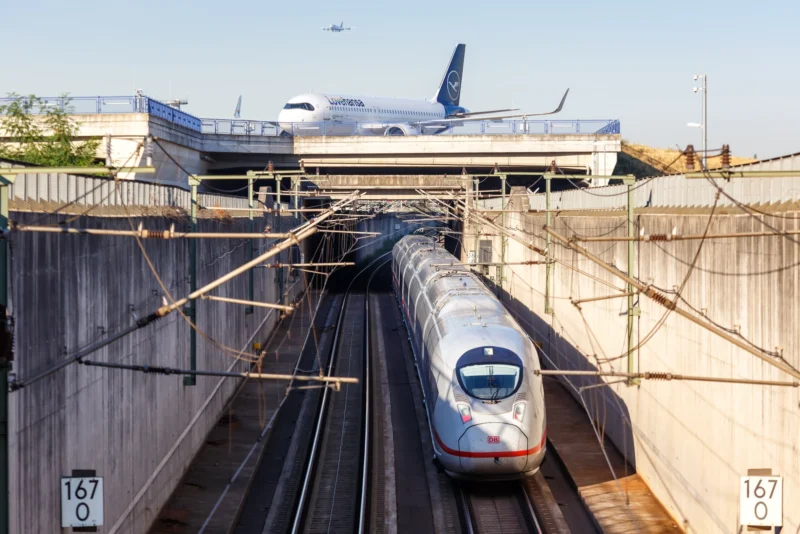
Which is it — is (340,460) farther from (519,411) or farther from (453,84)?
(453,84)

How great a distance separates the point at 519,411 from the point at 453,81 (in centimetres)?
7259

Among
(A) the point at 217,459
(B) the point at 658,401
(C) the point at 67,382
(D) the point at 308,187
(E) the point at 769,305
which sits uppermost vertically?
(D) the point at 308,187

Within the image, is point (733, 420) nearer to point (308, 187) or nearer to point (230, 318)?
point (230, 318)

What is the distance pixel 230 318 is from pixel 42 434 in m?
14.9

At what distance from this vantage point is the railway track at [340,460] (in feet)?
58.1

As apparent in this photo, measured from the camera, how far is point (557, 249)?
2858 centimetres

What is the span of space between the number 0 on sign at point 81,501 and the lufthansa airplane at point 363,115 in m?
35.1

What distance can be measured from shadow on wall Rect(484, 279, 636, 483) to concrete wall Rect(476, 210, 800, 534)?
0.09 metres

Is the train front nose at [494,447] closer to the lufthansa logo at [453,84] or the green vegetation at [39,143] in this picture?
the green vegetation at [39,143]

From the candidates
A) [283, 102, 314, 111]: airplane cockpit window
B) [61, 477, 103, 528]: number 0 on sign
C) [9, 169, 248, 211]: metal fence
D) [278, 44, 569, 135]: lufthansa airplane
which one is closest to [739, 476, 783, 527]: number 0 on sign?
[61, 477, 103, 528]: number 0 on sign

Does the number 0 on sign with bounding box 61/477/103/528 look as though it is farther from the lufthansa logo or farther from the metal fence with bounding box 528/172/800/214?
the lufthansa logo

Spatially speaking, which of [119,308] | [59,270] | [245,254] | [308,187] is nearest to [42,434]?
[59,270]

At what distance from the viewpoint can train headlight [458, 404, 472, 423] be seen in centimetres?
1752

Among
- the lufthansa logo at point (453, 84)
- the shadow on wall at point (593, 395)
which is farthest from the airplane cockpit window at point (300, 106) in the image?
the lufthansa logo at point (453, 84)
